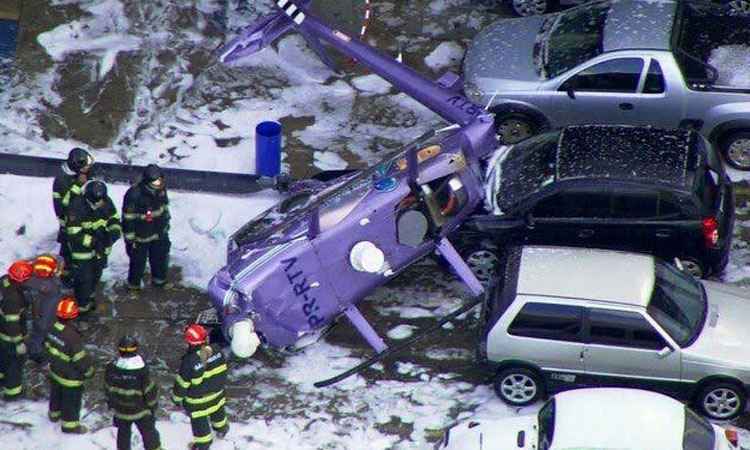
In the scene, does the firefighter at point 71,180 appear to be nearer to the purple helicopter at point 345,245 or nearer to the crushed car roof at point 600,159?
the purple helicopter at point 345,245

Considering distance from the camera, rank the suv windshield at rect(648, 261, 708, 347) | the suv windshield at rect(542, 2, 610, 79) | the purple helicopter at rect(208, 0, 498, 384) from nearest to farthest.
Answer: the suv windshield at rect(648, 261, 708, 347), the purple helicopter at rect(208, 0, 498, 384), the suv windshield at rect(542, 2, 610, 79)

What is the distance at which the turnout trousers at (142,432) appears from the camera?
527 inches

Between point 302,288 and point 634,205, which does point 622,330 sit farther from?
point 302,288

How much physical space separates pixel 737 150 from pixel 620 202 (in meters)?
2.79

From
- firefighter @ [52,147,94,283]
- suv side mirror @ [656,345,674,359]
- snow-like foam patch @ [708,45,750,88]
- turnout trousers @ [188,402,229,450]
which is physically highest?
snow-like foam patch @ [708,45,750,88]

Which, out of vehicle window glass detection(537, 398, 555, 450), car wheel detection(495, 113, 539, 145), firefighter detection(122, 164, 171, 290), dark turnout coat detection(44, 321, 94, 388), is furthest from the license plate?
car wheel detection(495, 113, 539, 145)

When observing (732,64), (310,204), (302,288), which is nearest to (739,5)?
(732,64)

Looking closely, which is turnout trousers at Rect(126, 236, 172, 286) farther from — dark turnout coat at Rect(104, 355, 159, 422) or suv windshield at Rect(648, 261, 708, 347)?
suv windshield at Rect(648, 261, 708, 347)

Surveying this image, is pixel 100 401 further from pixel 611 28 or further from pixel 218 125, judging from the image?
pixel 611 28

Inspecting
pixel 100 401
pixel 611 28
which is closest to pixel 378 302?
pixel 100 401

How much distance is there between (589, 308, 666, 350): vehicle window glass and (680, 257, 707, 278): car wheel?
1728 millimetres

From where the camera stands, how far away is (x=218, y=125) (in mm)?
18344

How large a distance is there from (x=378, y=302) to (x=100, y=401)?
3.15 metres

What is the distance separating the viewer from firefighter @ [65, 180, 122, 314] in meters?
15.0
